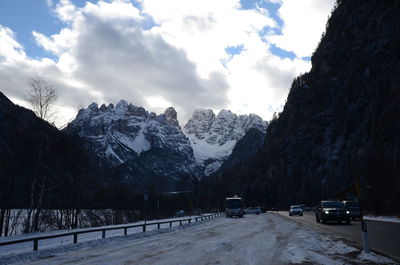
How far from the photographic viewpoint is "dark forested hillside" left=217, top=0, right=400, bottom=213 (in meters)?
103

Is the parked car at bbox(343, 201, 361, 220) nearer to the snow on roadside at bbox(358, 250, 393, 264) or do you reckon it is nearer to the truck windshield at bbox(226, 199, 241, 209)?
the truck windshield at bbox(226, 199, 241, 209)

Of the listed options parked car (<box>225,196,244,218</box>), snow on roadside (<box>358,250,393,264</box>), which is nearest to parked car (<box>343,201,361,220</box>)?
parked car (<box>225,196,244,218</box>)

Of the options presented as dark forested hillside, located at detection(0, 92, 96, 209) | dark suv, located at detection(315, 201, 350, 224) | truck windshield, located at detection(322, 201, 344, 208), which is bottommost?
dark suv, located at detection(315, 201, 350, 224)

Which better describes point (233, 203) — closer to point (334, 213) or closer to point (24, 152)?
point (334, 213)

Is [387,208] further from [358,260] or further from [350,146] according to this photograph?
[350,146]

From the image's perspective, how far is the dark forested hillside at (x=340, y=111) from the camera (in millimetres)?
103125

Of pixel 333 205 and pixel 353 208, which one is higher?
pixel 333 205

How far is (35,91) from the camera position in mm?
31156

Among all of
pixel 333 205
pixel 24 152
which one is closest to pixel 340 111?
pixel 333 205

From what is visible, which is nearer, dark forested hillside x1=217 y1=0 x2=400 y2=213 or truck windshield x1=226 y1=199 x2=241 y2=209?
truck windshield x1=226 y1=199 x2=241 y2=209

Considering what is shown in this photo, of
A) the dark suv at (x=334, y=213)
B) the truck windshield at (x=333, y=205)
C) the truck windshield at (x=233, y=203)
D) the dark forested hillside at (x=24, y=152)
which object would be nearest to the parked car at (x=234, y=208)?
the truck windshield at (x=233, y=203)

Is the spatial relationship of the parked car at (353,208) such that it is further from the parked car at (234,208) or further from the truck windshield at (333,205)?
the parked car at (234,208)

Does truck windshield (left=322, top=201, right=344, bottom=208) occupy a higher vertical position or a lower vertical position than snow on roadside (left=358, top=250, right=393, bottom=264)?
higher

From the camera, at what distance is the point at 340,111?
132250 millimetres
